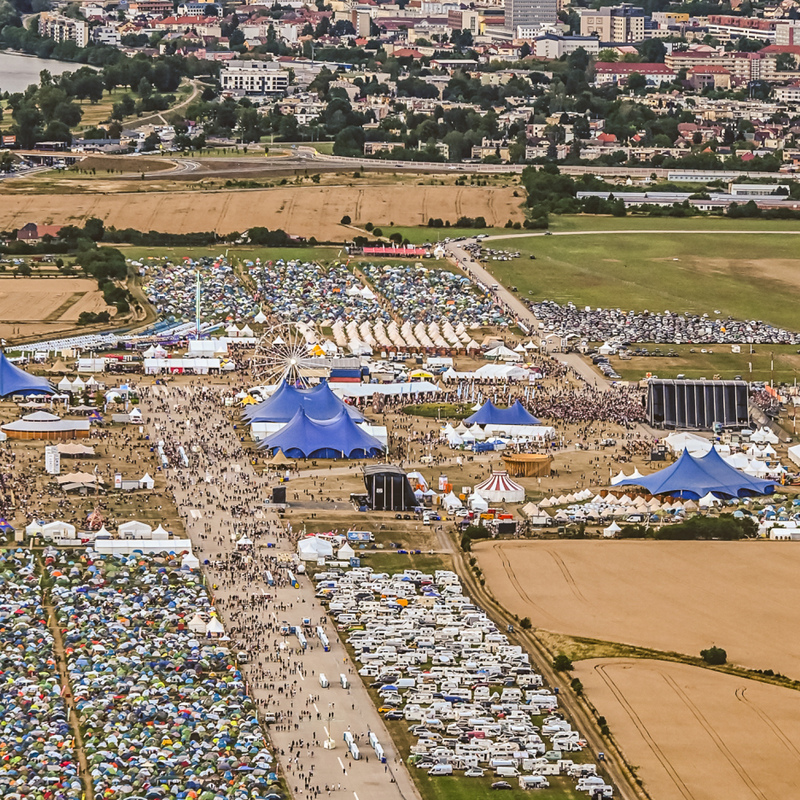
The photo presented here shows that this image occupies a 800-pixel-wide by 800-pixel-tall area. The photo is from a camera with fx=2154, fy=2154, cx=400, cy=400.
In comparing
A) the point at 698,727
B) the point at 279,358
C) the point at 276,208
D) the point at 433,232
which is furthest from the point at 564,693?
the point at 276,208

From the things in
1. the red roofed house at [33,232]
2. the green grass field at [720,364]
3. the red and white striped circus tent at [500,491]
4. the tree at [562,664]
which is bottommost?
the red roofed house at [33,232]

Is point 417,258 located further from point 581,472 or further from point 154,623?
point 154,623

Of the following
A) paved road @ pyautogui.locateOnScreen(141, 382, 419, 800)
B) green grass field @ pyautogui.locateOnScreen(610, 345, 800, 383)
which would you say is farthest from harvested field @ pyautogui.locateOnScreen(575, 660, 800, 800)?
green grass field @ pyautogui.locateOnScreen(610, 345, 800, 383)

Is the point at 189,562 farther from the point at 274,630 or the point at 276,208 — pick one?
the point at 276,208

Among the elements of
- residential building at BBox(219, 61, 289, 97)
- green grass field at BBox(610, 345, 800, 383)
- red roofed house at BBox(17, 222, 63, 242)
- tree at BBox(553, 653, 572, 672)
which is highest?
tree at BBox(553, 653, 572, 672)

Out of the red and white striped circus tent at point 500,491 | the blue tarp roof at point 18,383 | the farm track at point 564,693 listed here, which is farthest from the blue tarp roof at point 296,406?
the farm track at point 564,693

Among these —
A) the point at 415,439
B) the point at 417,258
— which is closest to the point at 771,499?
the point at 415,439

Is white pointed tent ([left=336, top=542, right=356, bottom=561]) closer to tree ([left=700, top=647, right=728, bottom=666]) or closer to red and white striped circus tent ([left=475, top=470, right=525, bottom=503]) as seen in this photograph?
red and white striped circus tent ([left=475, top=470, right=525, bottom=503])

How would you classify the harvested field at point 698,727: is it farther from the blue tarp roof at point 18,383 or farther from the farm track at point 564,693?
the blue tarp roof at point 18,383
